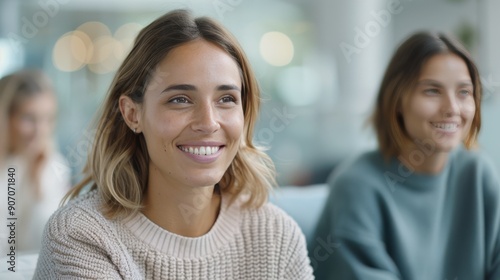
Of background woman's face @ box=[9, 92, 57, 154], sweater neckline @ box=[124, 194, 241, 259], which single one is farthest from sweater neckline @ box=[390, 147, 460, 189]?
background woman's face @ box=[9, 92, 57, 154]

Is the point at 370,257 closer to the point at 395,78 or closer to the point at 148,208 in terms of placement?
the point at 395,78

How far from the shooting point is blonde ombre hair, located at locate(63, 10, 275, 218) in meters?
1.29

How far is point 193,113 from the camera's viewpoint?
1.26m

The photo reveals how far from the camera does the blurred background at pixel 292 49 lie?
16.5 ft

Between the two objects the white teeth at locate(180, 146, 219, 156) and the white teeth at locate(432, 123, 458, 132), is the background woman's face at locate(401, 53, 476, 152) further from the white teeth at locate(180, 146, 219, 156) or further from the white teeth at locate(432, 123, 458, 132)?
the white teeth at locate(180, 146, 219, 156)

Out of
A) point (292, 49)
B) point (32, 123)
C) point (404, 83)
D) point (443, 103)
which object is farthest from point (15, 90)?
point (292, 49)

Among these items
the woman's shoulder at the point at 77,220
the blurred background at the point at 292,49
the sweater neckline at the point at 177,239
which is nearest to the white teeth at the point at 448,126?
the sweater neckline at the point at 177,239

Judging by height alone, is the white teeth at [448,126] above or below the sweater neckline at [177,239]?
above

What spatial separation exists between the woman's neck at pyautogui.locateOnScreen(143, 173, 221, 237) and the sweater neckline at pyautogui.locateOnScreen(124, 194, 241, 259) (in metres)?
0.02

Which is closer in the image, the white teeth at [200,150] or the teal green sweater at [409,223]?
the white teeth at [200,150]

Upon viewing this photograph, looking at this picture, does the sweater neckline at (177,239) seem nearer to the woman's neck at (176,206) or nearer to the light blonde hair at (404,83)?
the woman's neck at (176,206)

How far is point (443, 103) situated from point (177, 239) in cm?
75

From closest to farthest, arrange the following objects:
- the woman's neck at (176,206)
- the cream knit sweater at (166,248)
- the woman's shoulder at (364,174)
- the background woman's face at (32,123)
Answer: the cream knit sweater at (166,248)
the woman's neck at (176,206)
the woman's shoulder at (364,174)
the background woman's face at (32,123)

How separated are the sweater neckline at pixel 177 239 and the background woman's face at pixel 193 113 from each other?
0.11 meters
